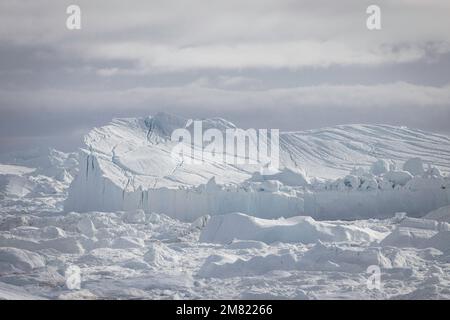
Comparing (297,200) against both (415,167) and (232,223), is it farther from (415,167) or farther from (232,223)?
(232,223)

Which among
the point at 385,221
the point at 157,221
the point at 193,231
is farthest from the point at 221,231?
the point at 385,221

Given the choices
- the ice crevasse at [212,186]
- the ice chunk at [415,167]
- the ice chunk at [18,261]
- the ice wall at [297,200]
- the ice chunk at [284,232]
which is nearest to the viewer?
the ice chunk at [18,261]

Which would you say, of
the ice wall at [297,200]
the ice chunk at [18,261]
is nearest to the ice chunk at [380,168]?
the ice wall at [297,200]

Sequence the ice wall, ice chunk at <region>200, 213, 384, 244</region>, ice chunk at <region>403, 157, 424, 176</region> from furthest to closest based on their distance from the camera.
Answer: ice chunk at <region>403, 157, 424, 176</region>, the ice wall, ice chunk at <region>200, 213, 384, 244</region>

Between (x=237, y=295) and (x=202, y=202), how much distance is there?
1756cm

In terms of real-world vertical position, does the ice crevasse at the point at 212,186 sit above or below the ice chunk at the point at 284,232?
above

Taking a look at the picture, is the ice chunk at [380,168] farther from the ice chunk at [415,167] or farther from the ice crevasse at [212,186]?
the ice chunk at [415,167]

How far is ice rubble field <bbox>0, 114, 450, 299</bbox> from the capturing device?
685 inches

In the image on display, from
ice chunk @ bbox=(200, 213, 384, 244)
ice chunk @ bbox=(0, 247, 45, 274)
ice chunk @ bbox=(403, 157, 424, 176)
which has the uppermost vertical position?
ice chunk @ bbox=(403, 157, 424, 176)

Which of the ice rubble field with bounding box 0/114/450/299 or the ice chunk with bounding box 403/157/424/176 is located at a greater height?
the ice chunk with bounding box 403/157/424/176

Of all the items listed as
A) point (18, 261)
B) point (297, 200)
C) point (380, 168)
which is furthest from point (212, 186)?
point (18, 261)

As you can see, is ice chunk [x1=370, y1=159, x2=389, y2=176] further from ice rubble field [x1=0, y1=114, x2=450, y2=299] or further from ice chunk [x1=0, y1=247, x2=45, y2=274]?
ice chunk [x1=0, y1=247, x2=45, y2=274]

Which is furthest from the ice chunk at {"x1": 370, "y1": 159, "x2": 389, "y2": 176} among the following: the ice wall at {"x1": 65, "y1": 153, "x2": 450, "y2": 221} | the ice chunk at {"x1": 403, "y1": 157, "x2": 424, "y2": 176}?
the ice wall at {"x1": 65, "y1": 153, "x2": 450, "y2": 221}

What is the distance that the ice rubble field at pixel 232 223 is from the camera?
17.4 metres
